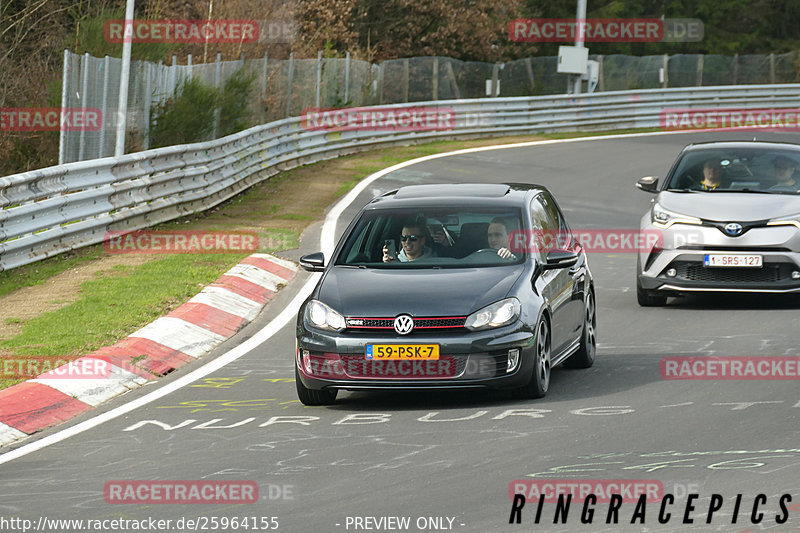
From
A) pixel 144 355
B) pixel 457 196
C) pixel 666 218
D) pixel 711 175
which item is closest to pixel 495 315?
pixel 457 196

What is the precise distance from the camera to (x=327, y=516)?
21.9 feet

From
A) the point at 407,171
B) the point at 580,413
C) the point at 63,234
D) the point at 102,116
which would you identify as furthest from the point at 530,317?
the point at 407,171

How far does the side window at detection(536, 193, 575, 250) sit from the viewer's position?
1127 centimetres

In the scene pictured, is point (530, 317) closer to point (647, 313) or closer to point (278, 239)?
point (647, 313)

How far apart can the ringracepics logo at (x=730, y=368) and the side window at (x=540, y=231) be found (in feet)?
4.38

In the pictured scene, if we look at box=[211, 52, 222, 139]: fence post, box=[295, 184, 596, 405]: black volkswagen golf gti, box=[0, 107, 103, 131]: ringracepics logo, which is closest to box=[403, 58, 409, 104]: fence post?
box=[211, 52, 222, 139]: fence post

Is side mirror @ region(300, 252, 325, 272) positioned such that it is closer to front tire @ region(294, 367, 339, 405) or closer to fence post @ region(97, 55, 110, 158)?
front tire @ region(294, 367, 339, 405)

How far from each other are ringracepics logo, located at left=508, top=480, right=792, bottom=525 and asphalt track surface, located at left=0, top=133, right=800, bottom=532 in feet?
0.07

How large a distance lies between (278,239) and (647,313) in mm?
6389

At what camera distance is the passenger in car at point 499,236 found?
33.6 feet

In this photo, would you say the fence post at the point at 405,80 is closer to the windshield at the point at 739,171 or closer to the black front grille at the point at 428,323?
the windshield at the point at 739,171

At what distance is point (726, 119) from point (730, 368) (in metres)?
32.6

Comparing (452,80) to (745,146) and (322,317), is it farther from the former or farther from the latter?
(322,317)

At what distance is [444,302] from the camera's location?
9.27 metres
